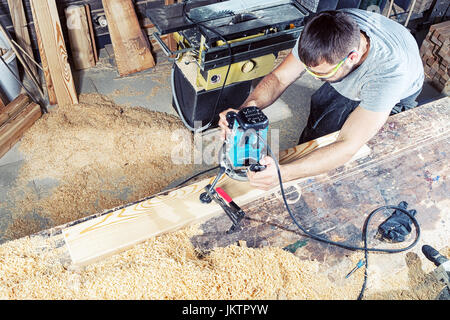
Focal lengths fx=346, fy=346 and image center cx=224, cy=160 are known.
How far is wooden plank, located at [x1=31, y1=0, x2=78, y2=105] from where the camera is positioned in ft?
8.85

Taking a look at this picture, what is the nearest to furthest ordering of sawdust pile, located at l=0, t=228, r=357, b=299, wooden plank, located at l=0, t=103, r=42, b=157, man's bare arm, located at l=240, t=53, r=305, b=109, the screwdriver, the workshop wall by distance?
sawdust pile, located at l=0, t=228, r=357, b=299
the screwdriver
man's bare arm, located at l=240, t=53, r=305, b=109
wooden plank, located at l=0, t=103, r=42, b=157
the workshop wall

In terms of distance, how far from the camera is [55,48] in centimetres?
286

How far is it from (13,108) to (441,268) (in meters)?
3.02

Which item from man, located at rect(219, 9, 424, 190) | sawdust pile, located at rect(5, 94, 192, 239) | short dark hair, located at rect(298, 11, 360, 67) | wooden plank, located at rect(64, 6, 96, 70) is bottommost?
sawdust pile, located at rect(5, 94, 192, 239)

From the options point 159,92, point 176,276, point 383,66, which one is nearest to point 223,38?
point 383,66

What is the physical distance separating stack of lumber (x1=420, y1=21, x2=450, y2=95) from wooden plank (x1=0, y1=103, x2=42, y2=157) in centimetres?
355

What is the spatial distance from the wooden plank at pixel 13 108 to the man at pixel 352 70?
6.54ft

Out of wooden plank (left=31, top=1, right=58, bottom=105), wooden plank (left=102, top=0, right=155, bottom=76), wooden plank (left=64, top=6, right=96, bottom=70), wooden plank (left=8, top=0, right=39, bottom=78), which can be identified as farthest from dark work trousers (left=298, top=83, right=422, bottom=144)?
wooden plank (left=8, top=0, right=39, bottom=78)

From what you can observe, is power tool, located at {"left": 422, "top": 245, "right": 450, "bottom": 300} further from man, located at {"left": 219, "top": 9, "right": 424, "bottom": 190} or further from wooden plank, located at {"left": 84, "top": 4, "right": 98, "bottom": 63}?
wooden plank, located at {"left": 84, "top": 4, "right": 98, "bottom": 63}

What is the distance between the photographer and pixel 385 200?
1.64 meters

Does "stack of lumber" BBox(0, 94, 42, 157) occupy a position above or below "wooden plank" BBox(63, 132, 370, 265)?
below

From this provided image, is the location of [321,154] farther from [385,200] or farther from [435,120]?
[435,120]

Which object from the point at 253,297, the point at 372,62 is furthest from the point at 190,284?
the point at 372,62

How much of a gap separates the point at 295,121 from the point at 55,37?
2161 mm
